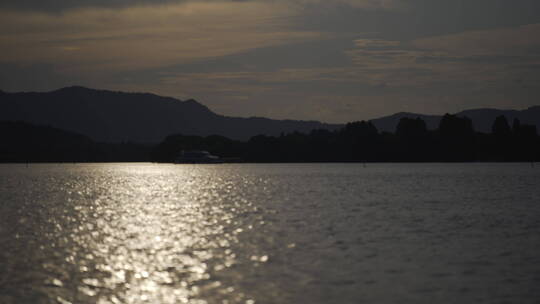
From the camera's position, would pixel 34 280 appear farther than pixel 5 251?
No

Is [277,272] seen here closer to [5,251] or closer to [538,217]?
[5,251]

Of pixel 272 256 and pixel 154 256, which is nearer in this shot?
pixel 272 256

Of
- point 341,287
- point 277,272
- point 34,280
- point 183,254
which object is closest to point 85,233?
point 183,254

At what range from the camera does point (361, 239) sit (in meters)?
45.5

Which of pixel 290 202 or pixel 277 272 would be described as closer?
pixel 277 272

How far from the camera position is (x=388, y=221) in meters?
58.5

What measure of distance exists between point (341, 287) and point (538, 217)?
4030cm

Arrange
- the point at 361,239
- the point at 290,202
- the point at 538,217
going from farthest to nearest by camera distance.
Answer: the point at 290,202 < the point at 538,217 < the point at 361,239

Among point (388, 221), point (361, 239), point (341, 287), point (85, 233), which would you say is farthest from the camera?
point (388, 221)

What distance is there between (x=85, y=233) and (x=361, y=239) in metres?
21.4

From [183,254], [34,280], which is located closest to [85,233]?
[183,254]

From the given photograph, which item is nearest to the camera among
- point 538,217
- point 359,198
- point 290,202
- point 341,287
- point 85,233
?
point 341,287

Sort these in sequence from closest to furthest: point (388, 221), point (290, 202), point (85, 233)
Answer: point (85, 233)
point (388, 221)
point (290, 202)

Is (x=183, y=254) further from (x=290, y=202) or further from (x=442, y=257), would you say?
(x=290, y=202)
